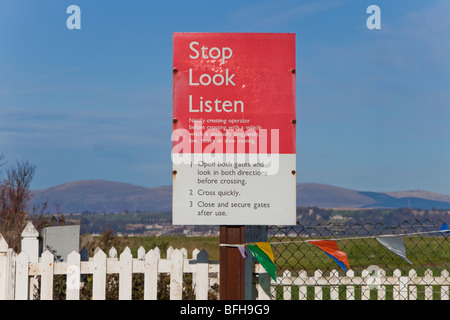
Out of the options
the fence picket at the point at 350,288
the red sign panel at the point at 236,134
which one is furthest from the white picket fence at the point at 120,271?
the fence picket at the point at 350,288

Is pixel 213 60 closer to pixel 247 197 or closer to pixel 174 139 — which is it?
pixel 174 139

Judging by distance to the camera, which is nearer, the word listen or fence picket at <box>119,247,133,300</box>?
the word listen

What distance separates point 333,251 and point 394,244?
2.90 feet

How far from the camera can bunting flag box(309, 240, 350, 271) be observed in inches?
213

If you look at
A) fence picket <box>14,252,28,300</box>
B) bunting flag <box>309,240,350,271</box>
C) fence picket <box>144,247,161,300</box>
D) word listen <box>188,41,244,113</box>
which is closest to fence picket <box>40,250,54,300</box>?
fence picket <box>14,252,28,300</box>

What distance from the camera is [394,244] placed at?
5.91 meters

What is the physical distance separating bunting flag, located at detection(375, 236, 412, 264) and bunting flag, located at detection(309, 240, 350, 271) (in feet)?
2.16

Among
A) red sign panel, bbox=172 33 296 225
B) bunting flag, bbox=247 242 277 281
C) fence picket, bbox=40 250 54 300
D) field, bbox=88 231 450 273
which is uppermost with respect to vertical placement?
red sign panel, bbox=172 33 296 225

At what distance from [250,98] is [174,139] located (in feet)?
2.71

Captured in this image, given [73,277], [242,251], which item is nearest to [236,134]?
[242,251]

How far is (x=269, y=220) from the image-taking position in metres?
4.97

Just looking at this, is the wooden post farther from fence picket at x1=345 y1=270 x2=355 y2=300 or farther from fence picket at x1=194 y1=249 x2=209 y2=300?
fence picket at x1=345 y1=270 x2=355 y2=300

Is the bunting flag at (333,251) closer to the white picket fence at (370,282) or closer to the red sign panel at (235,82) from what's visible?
the red sign panel at (235,82)

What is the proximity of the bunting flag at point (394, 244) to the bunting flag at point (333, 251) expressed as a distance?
658mm
